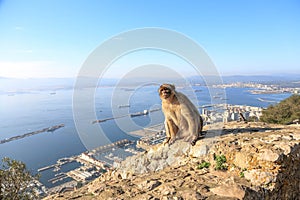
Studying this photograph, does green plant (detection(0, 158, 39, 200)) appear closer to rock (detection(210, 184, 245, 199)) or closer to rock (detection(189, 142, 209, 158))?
rock (detection(189, 142, 209, 158))

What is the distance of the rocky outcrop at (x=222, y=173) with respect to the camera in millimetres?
2543

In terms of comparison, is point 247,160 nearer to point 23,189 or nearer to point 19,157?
point 23,189

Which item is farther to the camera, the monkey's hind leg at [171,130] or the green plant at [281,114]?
the green plant at [281,114]

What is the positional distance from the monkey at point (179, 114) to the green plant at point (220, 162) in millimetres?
861

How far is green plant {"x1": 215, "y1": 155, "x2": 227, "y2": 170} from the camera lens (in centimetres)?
318

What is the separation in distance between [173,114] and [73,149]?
25.3m

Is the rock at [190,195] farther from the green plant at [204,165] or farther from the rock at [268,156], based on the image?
the rock at [268,156]

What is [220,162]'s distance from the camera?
3256 millimetres

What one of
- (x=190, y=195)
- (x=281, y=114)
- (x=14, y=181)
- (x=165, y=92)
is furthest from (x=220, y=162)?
(x=281, y=114)

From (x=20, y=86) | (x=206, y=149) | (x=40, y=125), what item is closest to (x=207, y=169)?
(x=206, y=149)

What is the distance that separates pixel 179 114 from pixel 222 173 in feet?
4.82

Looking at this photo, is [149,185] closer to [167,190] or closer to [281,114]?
[167,190]

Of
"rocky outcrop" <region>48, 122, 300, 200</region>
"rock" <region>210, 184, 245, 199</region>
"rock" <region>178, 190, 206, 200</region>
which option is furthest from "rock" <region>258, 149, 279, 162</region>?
"rock" <region>178, 190, 206, 200</region>

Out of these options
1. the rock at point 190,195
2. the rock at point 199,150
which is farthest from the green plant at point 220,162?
the rock at point 190,195
